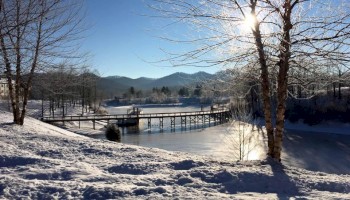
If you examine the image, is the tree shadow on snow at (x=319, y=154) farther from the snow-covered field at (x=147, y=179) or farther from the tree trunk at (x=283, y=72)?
the snow-covered field at (x=147, y=179)

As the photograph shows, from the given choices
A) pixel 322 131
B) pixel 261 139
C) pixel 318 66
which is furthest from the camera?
pixel 322 131

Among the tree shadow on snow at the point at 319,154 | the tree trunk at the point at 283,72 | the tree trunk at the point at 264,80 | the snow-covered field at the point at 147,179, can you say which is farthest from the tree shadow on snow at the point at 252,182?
the tree shadow on snow at the point at 319,154

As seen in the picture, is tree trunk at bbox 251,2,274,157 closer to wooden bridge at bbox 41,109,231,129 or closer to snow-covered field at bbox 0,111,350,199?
snow-covered field at bbox 0,111,350,199

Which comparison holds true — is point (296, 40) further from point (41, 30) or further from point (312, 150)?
point (312, 150)

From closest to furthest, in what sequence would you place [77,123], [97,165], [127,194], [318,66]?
[127,194] < [97,165] < [318,66] < [77,123]

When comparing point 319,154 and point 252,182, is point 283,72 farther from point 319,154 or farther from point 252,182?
point 319,154

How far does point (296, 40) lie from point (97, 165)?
14.3 ft

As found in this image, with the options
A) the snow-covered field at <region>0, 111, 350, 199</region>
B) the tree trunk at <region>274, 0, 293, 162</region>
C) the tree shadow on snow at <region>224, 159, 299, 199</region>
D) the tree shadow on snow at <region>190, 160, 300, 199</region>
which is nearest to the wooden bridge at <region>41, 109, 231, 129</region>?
the snow-covered field at <region>0, 111, 350, 199</region>

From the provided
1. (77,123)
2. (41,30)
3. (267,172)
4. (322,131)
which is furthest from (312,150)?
(77,123)

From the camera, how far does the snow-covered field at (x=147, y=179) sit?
519 centimetres

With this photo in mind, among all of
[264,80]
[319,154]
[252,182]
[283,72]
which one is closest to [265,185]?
[252,182]

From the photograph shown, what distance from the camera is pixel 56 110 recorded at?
68312 mm

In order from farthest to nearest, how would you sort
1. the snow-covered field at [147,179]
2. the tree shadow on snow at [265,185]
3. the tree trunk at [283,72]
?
the tree trunk at [283,72], the tree shadow on snow at [265,185], the snow-covered field at [147,179]

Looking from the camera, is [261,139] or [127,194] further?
[261,139]
